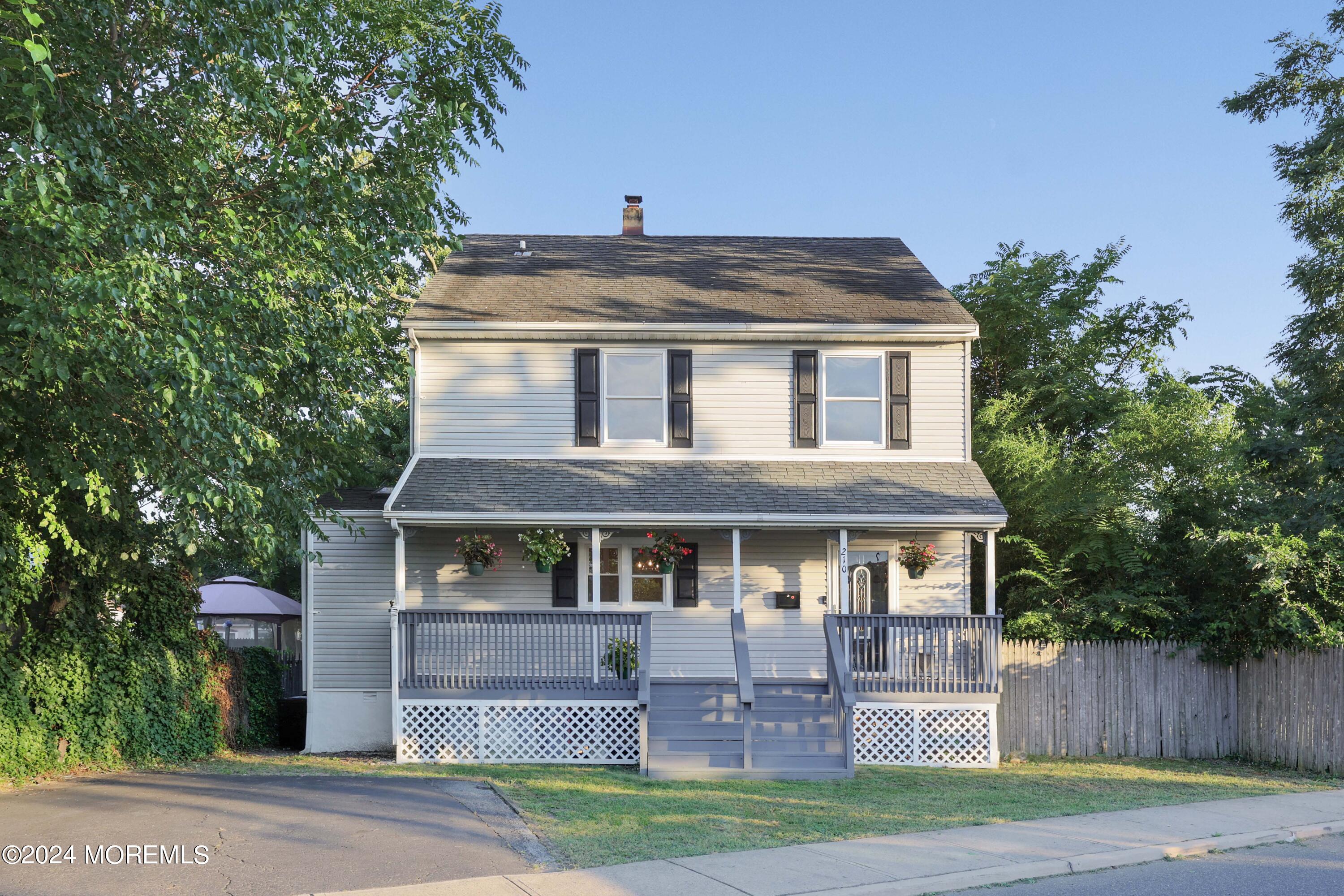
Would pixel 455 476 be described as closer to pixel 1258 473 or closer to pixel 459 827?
pixel 459 827

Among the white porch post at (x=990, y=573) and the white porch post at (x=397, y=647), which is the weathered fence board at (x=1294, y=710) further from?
the white porch post at (x=397, y=647)

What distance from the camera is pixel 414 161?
12.6 m

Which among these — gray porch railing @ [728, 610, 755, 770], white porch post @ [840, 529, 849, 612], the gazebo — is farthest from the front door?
the gazebo

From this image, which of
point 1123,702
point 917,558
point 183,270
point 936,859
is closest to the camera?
point 936,859

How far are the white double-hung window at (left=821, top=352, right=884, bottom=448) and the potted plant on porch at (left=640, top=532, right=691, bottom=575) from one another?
275 cm

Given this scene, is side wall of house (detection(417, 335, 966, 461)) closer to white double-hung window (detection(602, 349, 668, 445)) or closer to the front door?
white double-hung window (detection(602, 349, 668, 445))

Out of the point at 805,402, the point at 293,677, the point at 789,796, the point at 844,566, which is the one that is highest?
the point at 805,402

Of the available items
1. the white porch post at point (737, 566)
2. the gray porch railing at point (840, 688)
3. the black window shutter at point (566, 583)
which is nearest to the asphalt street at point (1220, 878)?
the gray porch railing at point (840, 688)

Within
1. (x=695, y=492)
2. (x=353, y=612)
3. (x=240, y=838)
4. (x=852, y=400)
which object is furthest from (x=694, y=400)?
(x=240, y=838)

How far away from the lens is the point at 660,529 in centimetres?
1533

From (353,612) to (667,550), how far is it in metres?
4.76

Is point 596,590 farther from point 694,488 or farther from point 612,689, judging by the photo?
point 694,488

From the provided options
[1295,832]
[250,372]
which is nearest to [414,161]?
[250,372]

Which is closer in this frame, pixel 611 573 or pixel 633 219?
pixel 611 573
